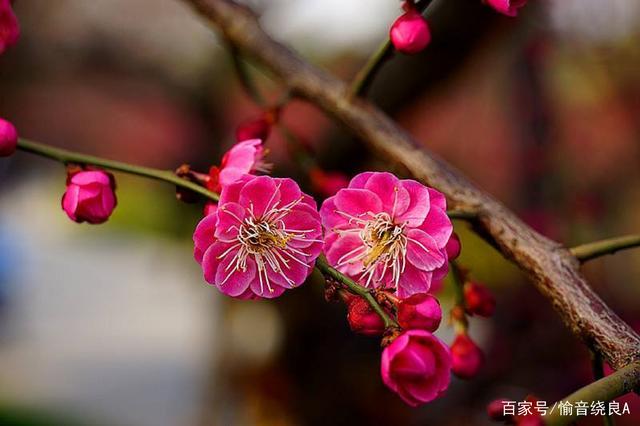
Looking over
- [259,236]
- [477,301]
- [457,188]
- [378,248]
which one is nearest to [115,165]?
[259,236]

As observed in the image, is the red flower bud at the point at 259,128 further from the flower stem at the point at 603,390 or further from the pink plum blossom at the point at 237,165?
the flower stem at the point at 603,390

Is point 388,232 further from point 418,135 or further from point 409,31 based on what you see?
point 418,135

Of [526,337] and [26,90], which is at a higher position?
[26,90]

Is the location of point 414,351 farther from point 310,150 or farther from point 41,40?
point 41,40

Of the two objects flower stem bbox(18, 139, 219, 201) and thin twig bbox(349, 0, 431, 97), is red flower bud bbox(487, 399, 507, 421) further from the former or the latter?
thin twig bbox(349, 0, 431, 97)

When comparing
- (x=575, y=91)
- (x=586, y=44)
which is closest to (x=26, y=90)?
(x=586, y=44)

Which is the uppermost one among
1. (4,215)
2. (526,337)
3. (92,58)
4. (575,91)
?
(4,215)
